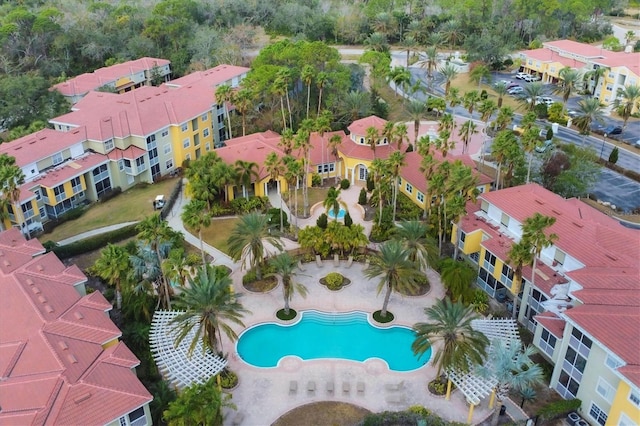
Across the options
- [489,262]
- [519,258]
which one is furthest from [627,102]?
[519,258]

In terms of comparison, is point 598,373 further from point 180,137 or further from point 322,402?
point 180,137

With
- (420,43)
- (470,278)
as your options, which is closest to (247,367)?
(470,278)

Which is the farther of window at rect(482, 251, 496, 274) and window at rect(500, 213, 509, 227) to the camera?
window at rect(500, 213, 509, 227)

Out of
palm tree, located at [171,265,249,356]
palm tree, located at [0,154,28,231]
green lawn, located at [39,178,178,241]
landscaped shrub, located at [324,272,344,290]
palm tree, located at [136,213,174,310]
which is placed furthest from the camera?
green lawn, located at [39,178,178,241]

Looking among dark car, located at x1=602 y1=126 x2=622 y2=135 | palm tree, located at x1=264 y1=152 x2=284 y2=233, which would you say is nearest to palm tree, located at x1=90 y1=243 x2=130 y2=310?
palm tree, located at x1=264 y1=152 x2=284 y2=233

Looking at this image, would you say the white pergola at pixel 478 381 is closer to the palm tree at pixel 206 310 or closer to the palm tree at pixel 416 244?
the palm tree at pixel 416 244

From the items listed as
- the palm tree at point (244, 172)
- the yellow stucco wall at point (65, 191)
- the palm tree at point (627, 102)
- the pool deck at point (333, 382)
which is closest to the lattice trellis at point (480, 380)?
the pool deck at point (333, 382)

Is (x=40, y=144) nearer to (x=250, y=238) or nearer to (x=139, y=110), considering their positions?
(x=139, y=110)

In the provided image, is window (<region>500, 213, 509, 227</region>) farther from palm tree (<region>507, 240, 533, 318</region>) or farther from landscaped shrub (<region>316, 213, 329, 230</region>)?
landscaped shrub (<region>316, 213, 329, 230</region>)
